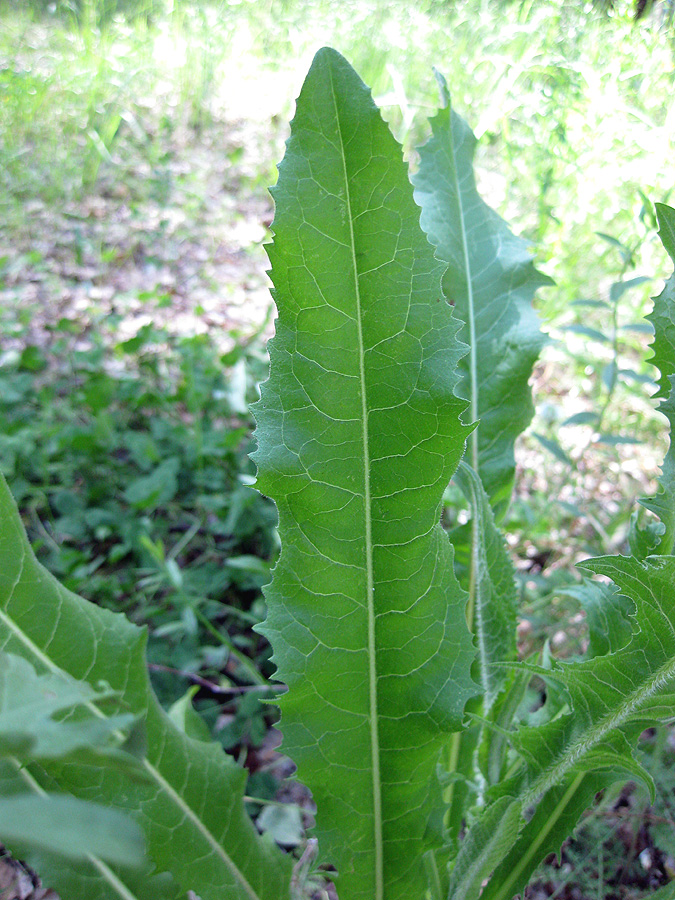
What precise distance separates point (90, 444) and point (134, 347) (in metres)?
0.50

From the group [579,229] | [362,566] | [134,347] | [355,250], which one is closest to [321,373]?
[355,250]

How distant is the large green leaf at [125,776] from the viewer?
0.89m

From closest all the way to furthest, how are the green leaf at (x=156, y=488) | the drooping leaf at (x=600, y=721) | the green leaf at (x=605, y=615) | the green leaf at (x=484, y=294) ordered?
the drooping leaf at (x=600, y=721) < the green leaf at (x=605, y=615) < the green leaf at (x=484, y=294) < the green leaf at (x=156, y=488)

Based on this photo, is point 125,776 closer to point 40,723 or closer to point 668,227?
point 40,723

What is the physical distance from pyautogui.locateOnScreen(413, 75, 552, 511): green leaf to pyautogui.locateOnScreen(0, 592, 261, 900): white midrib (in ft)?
2.45

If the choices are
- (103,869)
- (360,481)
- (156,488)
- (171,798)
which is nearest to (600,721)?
(360,481)

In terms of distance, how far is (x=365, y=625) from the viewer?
2.94ft

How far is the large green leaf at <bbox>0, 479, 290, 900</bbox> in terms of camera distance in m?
0.89

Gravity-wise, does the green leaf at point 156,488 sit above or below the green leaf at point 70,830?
below

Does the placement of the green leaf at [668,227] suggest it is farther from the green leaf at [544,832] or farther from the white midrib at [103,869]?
the white midrib at [103,869]

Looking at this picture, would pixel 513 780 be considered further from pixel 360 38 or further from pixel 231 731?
pixel 360 38

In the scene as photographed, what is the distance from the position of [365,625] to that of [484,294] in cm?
70

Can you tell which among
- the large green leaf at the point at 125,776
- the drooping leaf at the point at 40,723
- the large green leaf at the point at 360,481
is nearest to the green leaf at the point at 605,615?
the large green leaf at the point at 360,481

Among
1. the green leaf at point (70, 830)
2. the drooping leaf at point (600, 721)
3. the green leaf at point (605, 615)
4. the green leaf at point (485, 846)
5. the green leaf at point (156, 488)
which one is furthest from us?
the green leaf at point (156, 488)
